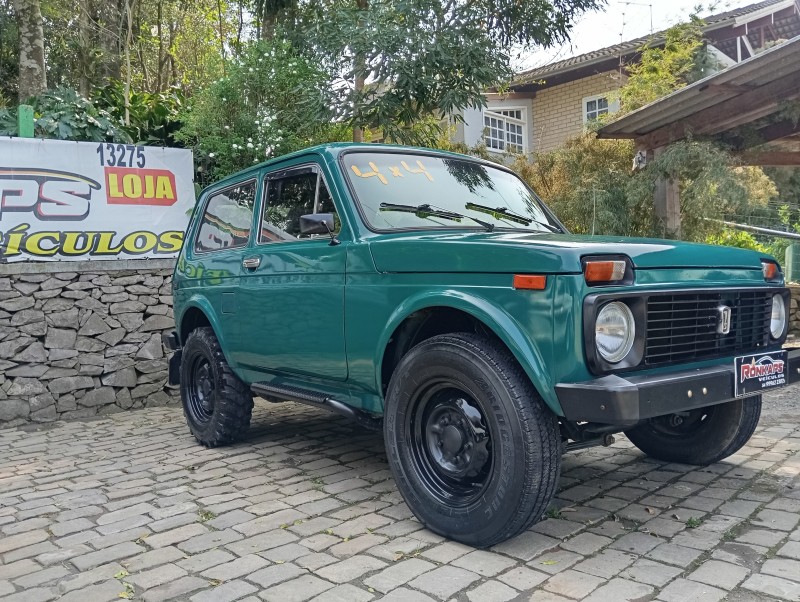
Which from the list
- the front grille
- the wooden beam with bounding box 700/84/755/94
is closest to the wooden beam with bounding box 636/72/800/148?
the wooden beam with bounding box 700/84/755/94

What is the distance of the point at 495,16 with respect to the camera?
9258 mm

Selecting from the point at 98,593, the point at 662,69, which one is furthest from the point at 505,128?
the point at 98,593

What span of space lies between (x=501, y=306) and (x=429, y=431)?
0.76 meters

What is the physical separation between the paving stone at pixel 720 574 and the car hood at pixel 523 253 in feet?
4.07

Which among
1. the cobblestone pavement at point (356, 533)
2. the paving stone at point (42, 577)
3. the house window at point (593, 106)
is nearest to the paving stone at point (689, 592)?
the cobblestone pavement at point (356, 533)

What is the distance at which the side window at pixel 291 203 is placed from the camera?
4.05 m

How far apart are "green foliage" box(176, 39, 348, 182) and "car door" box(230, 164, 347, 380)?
356cm

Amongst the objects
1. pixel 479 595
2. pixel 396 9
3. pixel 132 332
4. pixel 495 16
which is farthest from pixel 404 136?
pixel 479 595

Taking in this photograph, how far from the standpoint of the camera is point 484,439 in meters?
3.06

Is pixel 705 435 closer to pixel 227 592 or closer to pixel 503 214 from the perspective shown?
pixel 503 214

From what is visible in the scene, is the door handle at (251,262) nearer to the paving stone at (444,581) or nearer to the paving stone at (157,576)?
the paving stone at (157,576)

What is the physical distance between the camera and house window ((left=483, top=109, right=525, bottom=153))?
16.7 m

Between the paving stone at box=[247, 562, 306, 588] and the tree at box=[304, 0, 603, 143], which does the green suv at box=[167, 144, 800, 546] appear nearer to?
the paving stone at box=[247, 562, 306, 588]

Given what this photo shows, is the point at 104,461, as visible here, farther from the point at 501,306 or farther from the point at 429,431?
the point at 501,306
